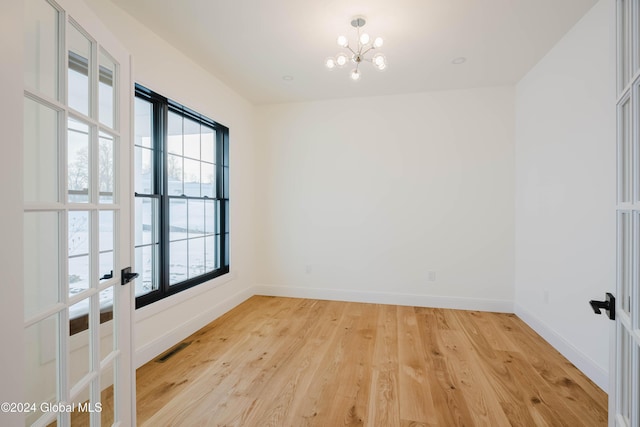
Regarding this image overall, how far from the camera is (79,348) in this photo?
1.14 metres

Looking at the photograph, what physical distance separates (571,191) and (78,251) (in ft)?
11.1

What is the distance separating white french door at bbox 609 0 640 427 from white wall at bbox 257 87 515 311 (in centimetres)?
278

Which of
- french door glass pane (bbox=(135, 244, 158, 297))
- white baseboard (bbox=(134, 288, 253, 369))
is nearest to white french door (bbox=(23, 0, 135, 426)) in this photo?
white baseboard (bbox=(134, 288, 253, 369))

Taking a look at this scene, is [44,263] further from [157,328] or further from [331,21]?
[331,21]

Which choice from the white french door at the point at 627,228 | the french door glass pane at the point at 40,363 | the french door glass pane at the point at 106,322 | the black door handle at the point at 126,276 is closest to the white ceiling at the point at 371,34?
the white french door at the point at 627,228

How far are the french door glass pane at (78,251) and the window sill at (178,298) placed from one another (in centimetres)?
109

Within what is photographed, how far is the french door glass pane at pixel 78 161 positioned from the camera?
1.10 metres

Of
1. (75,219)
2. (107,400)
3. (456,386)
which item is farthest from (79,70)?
(456,386)

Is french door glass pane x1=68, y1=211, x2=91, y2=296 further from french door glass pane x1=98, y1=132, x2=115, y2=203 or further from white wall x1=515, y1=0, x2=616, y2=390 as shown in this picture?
white wall x1=515, y1=0, x2=616, y2=390

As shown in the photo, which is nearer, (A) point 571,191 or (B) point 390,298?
(A) point 571,191

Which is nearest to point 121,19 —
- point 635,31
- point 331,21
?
point 331,21

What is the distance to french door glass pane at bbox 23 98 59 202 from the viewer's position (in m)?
0.88

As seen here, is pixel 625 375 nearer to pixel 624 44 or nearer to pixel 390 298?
pixel 624 44

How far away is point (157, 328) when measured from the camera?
2500mm
